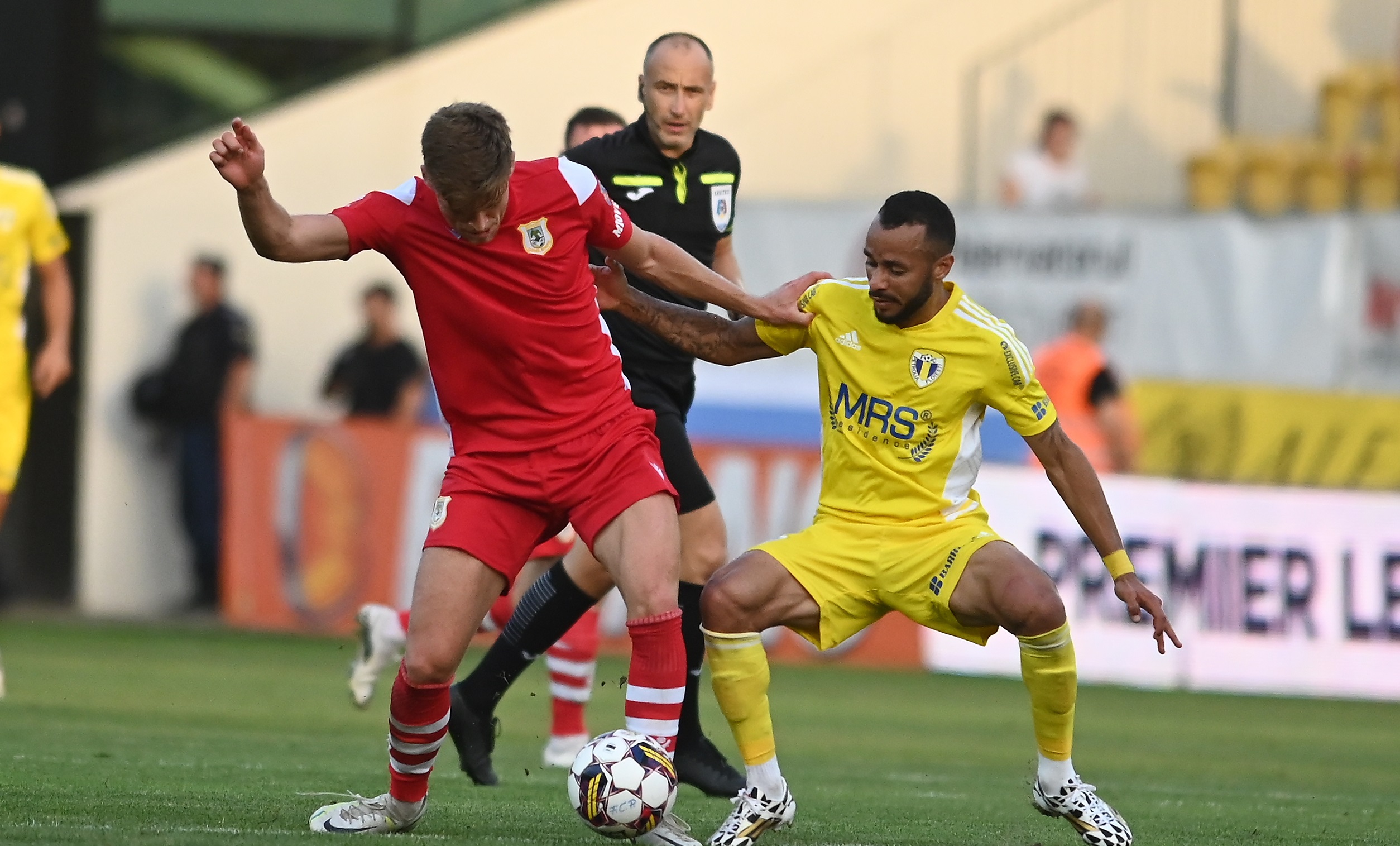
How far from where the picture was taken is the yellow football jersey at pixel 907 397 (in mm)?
6395

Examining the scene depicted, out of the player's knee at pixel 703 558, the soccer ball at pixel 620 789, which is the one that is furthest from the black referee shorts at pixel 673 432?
the soccer ball at pixel 620 789

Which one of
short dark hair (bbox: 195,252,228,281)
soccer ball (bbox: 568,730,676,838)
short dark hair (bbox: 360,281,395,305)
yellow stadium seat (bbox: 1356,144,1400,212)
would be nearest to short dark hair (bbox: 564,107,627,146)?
soccer ball (bbox: 568,730,676,838)

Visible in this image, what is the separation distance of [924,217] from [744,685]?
1567 mm

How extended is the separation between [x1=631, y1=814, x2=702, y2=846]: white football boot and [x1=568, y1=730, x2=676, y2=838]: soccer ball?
0.12 meters

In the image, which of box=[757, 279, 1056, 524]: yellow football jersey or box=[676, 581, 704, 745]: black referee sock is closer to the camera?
box=[757, 279, 1056, 524]: yellow football jersey

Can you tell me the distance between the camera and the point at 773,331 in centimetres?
659

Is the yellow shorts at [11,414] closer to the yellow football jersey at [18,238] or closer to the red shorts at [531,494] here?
the yellow football jersey at [18,238]

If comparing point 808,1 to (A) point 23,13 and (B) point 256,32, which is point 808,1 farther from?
(A) point 23,13

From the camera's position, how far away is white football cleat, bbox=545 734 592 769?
852cm

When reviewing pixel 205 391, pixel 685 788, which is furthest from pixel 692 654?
pixel 205 391

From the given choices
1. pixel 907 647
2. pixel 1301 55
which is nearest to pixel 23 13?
pixel 907 647

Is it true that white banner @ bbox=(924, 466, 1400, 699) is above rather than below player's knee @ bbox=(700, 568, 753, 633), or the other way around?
below

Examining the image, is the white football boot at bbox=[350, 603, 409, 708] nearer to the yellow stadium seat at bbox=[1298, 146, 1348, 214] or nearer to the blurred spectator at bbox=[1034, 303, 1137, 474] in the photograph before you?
the blurred spectator at bbox=[1034, 303, 1137, 474]

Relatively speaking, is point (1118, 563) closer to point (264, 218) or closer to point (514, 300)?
point (514, 300)
